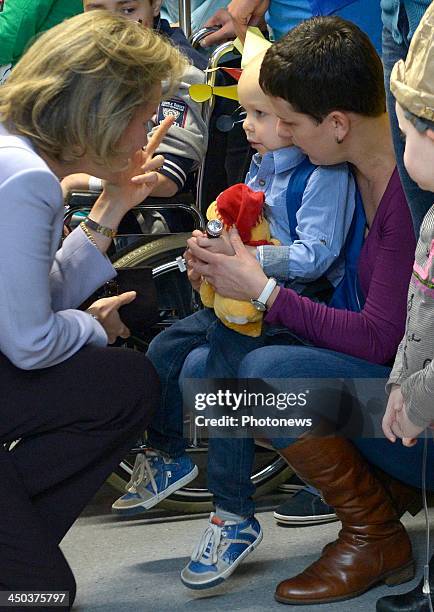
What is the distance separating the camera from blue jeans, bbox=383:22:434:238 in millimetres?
2018

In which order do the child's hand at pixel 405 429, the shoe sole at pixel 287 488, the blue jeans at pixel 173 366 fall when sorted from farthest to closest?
the shoe sole at pixel 287 488 < the blue jeans at pixel 173 366 < the child's hand at pixel 405 429

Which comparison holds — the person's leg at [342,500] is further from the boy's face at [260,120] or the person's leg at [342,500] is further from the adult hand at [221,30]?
the adult hand at [221,30]

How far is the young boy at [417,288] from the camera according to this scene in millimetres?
1676

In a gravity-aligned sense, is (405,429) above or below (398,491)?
above

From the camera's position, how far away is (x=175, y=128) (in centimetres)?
286

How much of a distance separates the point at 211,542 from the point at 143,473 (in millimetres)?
365

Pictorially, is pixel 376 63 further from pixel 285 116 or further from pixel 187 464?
pixel 187 464

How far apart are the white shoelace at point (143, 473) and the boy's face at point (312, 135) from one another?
2.65 feet

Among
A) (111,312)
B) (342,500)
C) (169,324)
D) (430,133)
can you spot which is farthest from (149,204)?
(430,133)

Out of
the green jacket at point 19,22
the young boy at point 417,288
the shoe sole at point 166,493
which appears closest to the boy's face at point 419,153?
the young boy at point 417,288

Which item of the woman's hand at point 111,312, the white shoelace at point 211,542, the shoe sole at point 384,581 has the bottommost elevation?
the shoe sole at point 384,581

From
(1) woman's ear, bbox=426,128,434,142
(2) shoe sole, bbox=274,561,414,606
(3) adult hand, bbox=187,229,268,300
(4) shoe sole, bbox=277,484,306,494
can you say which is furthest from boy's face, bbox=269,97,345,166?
(4) shoe sole, bbox=277,484,306,494

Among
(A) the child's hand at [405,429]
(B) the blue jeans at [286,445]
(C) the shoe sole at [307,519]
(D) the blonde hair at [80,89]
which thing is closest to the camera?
(A) the child's hand at [405,429]

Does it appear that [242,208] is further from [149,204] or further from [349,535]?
[349,535]
